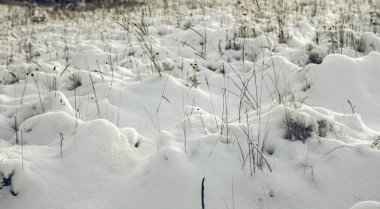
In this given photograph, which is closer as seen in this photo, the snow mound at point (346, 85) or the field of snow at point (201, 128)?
the field of snow at point (201, 128)

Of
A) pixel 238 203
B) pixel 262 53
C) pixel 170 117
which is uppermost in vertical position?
pixel 262 53

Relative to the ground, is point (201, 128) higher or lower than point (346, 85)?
lower

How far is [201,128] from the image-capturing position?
2900mm

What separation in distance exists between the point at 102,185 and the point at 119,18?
670 cm

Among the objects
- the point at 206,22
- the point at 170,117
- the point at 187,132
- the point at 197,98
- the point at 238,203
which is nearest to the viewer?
the point at 238,203

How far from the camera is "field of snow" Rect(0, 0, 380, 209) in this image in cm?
229

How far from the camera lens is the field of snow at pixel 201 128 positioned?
229cm

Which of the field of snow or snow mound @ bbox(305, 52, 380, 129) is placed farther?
snow mound @ bbox(305, 52, 380, 129)

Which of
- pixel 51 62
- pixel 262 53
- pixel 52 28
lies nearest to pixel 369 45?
pixel 262 53

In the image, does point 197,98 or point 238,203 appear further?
point 197,98

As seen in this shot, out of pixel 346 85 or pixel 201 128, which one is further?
pixel 346 85

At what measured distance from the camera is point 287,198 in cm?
222

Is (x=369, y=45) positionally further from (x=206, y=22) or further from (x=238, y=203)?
(x=238, y=203)

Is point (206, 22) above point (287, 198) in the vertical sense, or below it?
above
